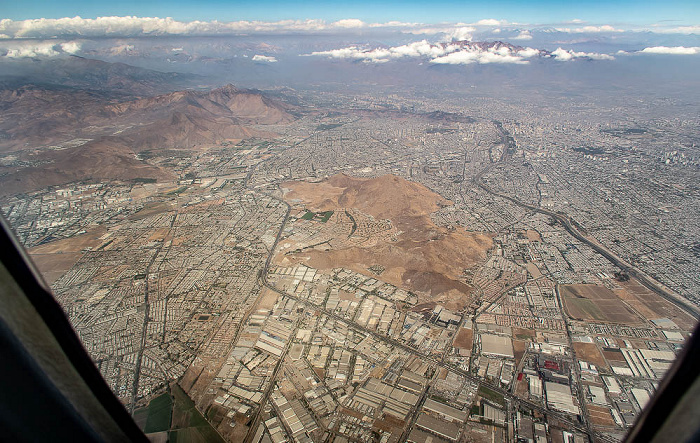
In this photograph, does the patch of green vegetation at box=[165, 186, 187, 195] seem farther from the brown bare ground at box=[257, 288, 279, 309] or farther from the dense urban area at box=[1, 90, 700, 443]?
the brown bare ground at box=[257, 288, 279, 309]

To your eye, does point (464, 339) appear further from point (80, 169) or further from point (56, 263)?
→ point (80, 169)

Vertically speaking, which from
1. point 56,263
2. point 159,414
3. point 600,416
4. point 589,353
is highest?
point 600,416

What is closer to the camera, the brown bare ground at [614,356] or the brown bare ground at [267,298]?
the brown bare ground at [614,356]

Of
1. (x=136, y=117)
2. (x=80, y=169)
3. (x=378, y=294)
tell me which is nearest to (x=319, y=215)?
(x=378, y=294)

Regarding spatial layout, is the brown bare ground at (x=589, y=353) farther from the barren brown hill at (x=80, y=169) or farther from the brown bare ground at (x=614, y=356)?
the barren brown hill at (x=80, y=169)

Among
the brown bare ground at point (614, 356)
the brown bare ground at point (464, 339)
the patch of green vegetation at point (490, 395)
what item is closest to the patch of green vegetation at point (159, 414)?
the patch of green vegetation at point (490, 395)

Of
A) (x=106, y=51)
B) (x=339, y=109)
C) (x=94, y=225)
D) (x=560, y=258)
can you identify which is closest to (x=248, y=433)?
(x=560, y=258)
